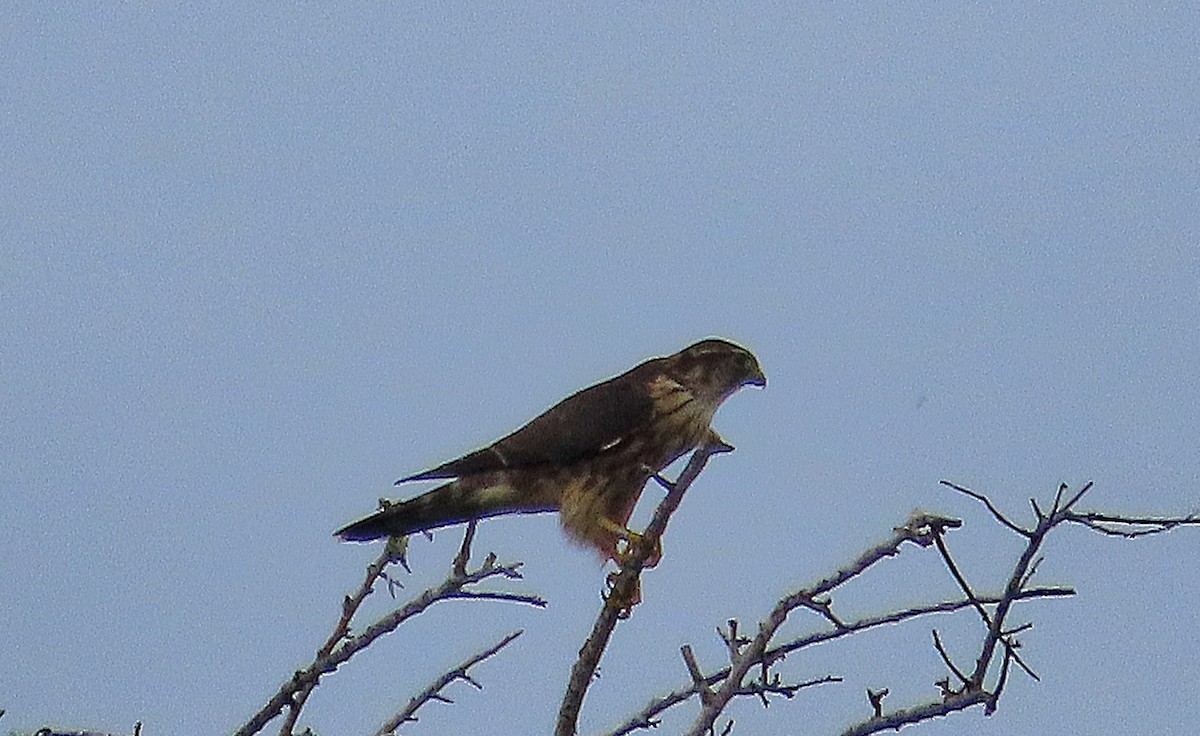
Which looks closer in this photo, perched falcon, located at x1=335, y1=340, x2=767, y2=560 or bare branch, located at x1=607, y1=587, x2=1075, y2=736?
bare branch, located at x1=607, y1=587, x2=1075, y2=736

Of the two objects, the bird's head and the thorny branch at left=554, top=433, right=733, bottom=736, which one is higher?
the bird's head

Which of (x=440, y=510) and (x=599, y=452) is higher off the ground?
(x=599, y=452)

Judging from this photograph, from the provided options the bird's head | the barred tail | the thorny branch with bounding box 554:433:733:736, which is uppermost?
the bird's head

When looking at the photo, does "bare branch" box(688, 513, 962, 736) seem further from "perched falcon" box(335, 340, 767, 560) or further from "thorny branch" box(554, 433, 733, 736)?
"perched falcon" box(335, 340, 767, 560)

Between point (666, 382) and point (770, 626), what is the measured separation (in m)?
2.67

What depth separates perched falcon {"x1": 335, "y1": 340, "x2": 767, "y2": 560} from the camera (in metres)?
5.30

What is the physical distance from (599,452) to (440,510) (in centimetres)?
59

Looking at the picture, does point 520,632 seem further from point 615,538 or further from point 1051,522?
point 615,538

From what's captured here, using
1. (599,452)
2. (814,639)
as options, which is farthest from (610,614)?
(599,452)

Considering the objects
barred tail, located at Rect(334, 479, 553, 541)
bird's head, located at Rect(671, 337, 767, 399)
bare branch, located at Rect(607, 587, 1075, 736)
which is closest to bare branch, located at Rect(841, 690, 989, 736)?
bare branch, located at Rect(607, 587, 1075, 736)

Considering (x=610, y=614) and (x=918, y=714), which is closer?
(x=918, y=714)

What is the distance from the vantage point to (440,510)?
5129 mm

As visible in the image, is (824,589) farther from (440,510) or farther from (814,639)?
(440,510)

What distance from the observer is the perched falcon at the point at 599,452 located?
5.30 metres
